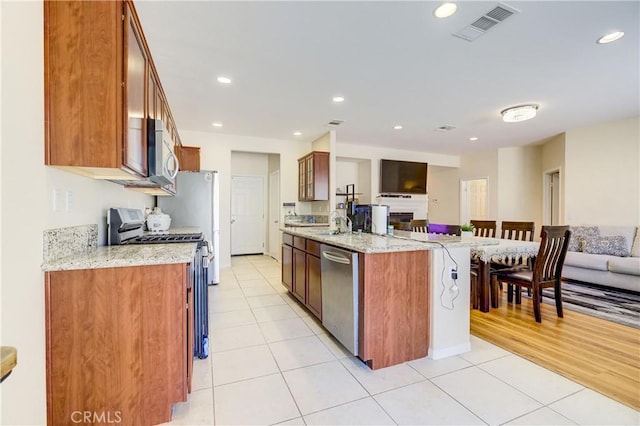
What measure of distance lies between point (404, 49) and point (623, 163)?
4.65m

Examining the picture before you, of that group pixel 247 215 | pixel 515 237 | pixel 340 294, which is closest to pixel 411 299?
pixel 340 294

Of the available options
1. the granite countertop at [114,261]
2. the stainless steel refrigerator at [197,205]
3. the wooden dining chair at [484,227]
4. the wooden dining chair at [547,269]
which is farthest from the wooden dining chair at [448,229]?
the stainless steel refrigerator at [197,205]

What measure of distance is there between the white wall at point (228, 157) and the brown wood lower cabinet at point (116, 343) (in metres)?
4.07

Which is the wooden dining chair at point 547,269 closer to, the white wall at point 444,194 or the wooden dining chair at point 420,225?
the wooden dining chair at point 420,225

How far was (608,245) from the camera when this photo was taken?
421 centimetres

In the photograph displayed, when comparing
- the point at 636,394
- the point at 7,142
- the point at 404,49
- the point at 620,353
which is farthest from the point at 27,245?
the point at 620,353

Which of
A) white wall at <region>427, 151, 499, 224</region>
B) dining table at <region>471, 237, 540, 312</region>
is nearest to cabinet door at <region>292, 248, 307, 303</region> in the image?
dining table at <region>471, 237, 540, 312</region>

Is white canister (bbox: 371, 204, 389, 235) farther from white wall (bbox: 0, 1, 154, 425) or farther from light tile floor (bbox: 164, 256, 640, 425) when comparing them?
white wall (bbox: 0, 1, 154, 425)

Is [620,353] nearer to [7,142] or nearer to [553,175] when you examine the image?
[7,142]

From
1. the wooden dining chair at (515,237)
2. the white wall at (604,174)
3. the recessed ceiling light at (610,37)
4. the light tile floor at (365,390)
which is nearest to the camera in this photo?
the light tile floor at (365,390)

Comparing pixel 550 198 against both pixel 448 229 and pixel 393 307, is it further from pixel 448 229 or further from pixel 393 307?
pixel 393 307

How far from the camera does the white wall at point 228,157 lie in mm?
5285

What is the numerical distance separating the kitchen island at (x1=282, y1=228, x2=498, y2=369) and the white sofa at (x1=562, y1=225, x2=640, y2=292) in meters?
3.27

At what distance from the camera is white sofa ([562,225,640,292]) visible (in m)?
3.78
